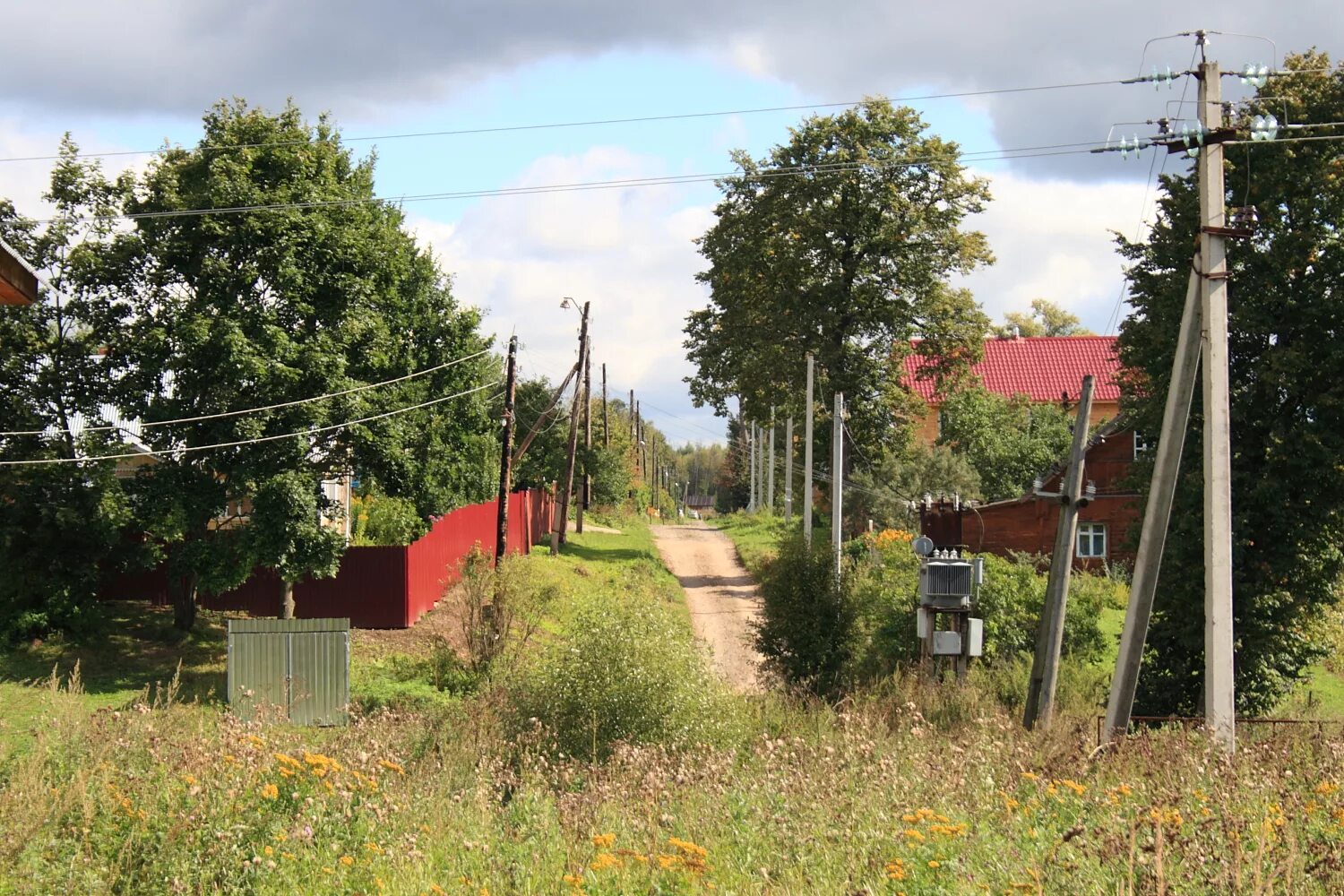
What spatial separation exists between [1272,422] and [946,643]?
19.9ft

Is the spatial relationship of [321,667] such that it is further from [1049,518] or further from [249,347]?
[1049,518]

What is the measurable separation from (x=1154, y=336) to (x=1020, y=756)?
1214cm

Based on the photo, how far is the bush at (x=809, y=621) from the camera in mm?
22188

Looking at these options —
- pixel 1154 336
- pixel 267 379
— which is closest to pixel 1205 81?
pixel 1154 336

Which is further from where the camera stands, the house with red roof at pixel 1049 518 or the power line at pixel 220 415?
the house with red roof at pixel 1049 518

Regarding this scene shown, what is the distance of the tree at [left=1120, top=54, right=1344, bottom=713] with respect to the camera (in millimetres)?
18594

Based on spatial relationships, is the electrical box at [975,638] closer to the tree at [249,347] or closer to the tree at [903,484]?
the tree at [249,347]

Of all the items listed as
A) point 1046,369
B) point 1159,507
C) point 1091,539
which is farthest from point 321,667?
point 1046,369

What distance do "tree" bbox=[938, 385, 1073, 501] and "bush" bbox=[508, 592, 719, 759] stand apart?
2976 cm

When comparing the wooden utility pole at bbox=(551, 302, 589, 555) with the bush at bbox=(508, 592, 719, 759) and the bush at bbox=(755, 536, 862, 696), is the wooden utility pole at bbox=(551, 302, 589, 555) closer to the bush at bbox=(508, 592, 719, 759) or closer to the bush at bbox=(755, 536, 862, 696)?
the bush at bbox=(755, 536, 862, 696)

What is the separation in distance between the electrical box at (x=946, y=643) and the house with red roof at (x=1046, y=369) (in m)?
40.1

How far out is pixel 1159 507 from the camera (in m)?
13.3

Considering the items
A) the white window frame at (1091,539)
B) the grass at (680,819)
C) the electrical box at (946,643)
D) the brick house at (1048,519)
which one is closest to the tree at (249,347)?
the electrical box at (946,643)

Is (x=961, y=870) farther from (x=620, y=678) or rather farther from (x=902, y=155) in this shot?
(x=902, y=155)
